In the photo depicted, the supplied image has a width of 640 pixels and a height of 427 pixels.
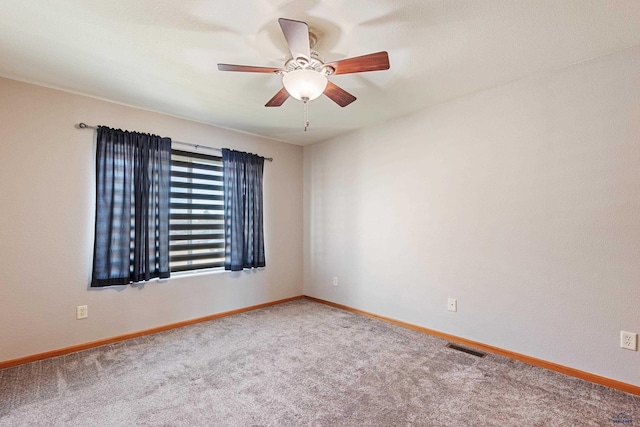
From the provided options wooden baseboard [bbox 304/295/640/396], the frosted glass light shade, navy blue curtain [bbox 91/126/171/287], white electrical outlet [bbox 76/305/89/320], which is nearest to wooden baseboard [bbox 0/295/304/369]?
white electrical outlet [bbox 76/305/89/320]

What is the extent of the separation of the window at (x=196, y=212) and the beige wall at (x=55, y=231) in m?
0.27

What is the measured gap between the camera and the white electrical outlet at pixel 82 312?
9.43 ft

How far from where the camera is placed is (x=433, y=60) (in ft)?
7.74

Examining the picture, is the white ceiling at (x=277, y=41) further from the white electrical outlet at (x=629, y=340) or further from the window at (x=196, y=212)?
the white electrical outlet at (x=629, y=340)

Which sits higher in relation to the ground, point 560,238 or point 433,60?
point 433,60

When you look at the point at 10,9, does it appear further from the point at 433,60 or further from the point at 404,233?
the point at 404,233

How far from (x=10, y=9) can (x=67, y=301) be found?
7.61 feet

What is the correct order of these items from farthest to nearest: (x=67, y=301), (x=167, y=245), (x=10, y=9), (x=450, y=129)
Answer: (x=167, y=245) < (x=450, y=129) < (x=67, y=301) < (x=10, y=9)

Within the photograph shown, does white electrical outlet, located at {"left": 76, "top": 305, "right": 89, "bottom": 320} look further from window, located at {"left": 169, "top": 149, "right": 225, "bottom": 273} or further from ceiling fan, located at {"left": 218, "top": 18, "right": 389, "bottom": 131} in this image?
ceiling fan, located at {"left": 218, "top": 18, "right": 389, "bottom": 131}

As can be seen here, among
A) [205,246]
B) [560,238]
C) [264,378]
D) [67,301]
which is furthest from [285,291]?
[560,238]

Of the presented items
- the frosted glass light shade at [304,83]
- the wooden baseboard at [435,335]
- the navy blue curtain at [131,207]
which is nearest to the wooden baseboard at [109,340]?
the wooden baseboard at [435,335]

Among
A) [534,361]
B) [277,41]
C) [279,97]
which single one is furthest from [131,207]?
[534,361]

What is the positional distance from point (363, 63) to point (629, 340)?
266 centimetres

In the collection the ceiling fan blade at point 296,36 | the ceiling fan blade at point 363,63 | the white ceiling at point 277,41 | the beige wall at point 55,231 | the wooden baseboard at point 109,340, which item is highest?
the white ceiling at point 277,41
